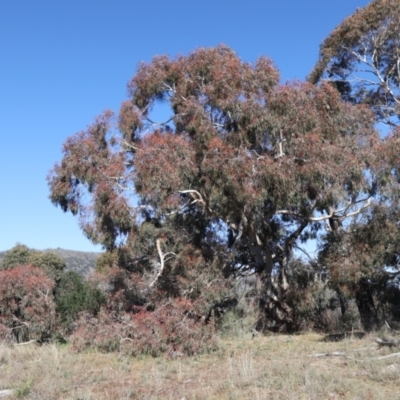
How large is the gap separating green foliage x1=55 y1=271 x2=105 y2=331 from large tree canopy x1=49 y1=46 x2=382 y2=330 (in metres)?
1.80

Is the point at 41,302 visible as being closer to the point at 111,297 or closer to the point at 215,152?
the point at 111,297

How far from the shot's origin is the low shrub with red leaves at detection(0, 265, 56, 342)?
15.6m

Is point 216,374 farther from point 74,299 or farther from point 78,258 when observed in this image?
point 78,258

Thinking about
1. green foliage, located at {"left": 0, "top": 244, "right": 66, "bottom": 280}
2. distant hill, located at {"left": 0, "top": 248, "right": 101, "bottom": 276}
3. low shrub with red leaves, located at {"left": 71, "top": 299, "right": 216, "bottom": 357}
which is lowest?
low shrub with red leaves, located at {"left": 71, "top": 299, "right": 216, "bottom": 357}

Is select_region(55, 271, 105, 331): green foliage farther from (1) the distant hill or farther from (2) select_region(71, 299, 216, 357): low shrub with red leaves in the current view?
(1) the distant hill

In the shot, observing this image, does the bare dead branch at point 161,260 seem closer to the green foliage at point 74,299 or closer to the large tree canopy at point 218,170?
the large tree canopy at point 218,170

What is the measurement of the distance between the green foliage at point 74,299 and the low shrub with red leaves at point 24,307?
0.85m

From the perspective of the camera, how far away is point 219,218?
56.9 feet

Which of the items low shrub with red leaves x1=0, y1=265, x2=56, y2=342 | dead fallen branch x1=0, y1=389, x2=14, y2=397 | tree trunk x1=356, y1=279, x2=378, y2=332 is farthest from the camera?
tree trunk x1=356, y1=279, x2=378, y2=332

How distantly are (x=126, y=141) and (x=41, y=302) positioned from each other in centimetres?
547

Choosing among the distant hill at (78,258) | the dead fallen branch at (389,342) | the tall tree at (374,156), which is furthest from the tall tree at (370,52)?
the distant hill at (78,258)

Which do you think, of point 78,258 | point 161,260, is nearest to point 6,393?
point 161,260

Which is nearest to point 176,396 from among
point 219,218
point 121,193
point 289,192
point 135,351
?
point 135,351

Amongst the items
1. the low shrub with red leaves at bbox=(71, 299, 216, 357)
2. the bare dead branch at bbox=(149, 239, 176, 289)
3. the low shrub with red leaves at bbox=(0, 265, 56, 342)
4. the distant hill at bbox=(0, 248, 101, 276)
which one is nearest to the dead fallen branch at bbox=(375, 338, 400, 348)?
the low shrub with red leaves at bbox=(71, 299, 216, 357)
